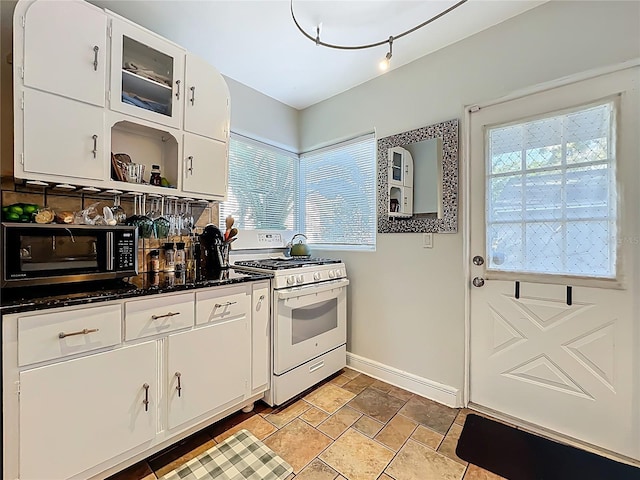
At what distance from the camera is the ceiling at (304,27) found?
175 centimetres

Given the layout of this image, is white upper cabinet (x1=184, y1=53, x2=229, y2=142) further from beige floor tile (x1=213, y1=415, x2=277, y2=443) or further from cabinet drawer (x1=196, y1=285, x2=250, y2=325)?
beige floor tile (x1=213, y1=415, x2=277, y2=443)

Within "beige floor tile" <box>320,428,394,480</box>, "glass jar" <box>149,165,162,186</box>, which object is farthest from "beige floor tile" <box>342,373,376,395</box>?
"glass jar" <box>149,165,162,186</box>

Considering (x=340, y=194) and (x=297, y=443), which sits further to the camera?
(x=340, y=194)

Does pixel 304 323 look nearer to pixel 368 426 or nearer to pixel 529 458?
pixel 368 426

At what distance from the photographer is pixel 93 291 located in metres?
1.39

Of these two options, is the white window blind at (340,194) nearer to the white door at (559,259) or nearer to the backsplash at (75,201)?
the white door at (559,259)

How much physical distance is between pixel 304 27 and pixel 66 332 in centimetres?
217

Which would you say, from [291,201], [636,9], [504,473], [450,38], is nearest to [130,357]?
[504,473]

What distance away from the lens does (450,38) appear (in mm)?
2025

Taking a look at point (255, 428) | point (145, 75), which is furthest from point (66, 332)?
point (145, 75)

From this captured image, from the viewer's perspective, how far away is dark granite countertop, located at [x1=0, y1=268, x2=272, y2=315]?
1.15 meters

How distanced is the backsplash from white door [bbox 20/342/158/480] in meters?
0.86

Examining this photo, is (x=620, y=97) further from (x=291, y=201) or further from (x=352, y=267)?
(x=291, y=201)

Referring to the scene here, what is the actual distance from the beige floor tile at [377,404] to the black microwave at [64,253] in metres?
1.75
